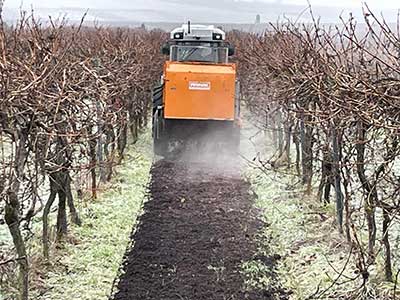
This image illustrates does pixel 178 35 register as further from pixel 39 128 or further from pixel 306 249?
pixel 39 128

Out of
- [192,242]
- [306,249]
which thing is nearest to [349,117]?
[306,249]

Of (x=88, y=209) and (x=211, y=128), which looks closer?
(x=88, y=209)

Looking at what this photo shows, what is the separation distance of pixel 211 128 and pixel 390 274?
8.07 metres

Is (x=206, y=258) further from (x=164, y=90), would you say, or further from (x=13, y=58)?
(x=164, y=90)

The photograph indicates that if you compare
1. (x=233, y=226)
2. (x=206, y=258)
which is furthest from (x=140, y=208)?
(x=206, y=258)

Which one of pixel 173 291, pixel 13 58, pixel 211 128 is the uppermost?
pixel 13 58

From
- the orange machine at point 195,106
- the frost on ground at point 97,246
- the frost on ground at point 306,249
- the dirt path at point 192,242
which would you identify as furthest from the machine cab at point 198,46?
the frost on ground at point 306,249

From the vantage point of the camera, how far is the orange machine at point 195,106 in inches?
559

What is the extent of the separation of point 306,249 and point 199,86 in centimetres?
649

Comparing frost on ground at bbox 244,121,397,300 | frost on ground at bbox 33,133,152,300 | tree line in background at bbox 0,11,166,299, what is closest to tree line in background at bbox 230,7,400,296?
frost on ground at bbox 244,121,397,300

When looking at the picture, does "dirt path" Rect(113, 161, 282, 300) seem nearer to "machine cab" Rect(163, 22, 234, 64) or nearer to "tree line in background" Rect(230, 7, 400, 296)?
"tree line in background" Rect(230, 7, 400, 296)

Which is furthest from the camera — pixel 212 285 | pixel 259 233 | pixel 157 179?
pixel 157 179

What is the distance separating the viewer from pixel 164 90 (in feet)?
47.3

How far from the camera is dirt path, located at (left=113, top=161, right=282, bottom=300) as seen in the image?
7387 mm
